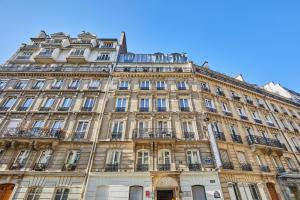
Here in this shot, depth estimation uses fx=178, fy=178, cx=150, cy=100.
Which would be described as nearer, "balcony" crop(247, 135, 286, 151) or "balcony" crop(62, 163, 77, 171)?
"balcony" crop(62, 163, 77, 171)

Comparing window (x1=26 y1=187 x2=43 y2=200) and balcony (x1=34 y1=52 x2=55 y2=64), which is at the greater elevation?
balcony (x1=34 y1=52 x2=55 y2=64)

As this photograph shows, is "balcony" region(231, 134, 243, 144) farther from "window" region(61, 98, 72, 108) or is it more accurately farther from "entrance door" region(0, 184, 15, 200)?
"entrance door" region(0, 184, 15, 200)

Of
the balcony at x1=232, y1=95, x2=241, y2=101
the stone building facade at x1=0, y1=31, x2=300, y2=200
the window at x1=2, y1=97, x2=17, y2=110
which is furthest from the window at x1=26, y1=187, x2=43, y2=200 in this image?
the balcony at x1=232, y1=95, x2=241, y2=101

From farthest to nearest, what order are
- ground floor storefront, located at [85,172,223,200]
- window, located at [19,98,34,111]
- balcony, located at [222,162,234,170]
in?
window, located at [19,98,34,111], balcony, located at [222,162,234,170], ground floor storefront, located at [85,172,223,200]

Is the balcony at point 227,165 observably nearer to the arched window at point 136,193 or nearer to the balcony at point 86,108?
the arched window at point 136,193

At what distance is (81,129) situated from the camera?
50.8 feet

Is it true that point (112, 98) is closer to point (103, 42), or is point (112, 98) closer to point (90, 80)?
point (90, 80)

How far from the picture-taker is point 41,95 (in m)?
17.8

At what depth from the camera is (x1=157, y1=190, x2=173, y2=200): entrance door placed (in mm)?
12461

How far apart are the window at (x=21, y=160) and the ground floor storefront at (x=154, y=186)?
5.35 meters

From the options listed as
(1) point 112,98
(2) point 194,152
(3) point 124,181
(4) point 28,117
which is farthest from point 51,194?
(2) point 194,152

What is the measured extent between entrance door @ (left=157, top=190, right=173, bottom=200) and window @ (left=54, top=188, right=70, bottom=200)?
6.25m

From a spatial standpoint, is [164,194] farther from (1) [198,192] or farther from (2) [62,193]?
(2) [62,193]

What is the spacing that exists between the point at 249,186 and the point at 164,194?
6.76 metres
